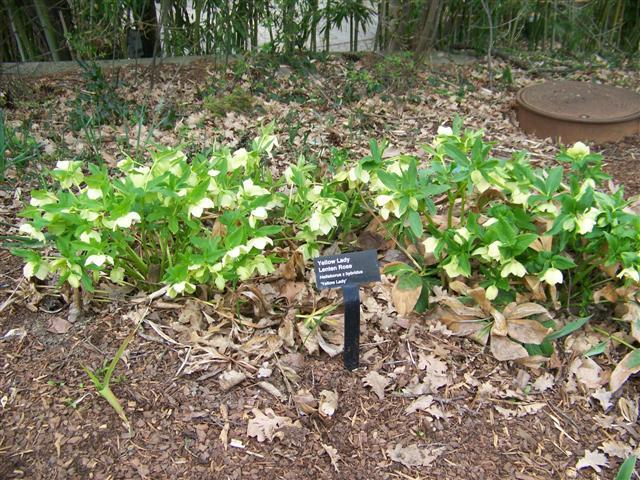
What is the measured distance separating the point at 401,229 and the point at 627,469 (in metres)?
0.89

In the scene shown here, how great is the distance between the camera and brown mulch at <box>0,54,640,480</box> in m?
1.51

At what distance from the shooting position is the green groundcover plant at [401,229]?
1650 mm

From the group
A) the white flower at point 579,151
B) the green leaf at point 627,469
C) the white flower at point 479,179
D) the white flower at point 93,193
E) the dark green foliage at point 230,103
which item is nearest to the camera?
the green leaf at point 627,469

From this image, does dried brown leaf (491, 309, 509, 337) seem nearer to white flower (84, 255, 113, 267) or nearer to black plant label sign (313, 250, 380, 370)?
black plant label sign (313, 250, 380, 370)

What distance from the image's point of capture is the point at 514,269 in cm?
169

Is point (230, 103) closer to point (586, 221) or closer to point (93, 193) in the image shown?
point (93, 193)

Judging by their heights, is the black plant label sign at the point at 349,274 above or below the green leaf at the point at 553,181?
below

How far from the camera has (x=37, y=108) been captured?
3.45 meters

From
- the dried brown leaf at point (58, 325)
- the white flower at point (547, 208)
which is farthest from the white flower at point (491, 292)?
the dried brown leaf at point (58, 325)

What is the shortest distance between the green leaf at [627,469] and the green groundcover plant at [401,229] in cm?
37

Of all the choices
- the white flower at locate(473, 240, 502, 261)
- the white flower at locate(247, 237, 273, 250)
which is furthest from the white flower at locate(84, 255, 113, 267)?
→ the white flower at locate(473, 240, 502, 261)

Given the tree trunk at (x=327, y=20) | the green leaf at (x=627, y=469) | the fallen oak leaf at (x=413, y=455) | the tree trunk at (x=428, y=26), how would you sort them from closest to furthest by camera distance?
the green leaf at (x=627, y=469) → the fallen oak leaf at (x=413, y=455) → the tree trunk at (x=327, y=20) → the tree trunk at (x=428, y=26)

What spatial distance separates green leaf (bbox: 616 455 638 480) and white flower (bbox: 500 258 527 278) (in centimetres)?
53

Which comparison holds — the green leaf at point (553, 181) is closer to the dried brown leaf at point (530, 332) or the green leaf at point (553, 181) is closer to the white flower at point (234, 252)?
the dried brown leaf at point (530, 332)
